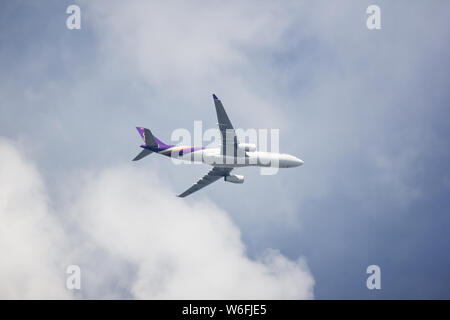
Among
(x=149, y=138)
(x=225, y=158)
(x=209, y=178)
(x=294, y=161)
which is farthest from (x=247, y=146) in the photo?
(x=149, y=138)

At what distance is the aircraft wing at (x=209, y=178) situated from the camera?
238ft

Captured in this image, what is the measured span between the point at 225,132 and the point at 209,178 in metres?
14.4

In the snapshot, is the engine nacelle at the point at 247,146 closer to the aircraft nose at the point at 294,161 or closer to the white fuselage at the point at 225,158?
the white fuselage at the point at 225,158

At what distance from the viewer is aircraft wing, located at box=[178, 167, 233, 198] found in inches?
2862

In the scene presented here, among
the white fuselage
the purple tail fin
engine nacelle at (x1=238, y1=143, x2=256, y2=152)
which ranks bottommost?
the white fuselage

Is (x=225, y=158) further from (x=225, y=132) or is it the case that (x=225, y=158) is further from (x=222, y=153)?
(x=225, y=132)

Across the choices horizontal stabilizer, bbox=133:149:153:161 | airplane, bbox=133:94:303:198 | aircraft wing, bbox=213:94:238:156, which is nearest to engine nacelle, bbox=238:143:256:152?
airplane, bbox=133:94:303:198

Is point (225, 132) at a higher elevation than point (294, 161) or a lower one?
higher

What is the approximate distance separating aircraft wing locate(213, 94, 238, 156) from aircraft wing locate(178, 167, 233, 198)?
758 cm

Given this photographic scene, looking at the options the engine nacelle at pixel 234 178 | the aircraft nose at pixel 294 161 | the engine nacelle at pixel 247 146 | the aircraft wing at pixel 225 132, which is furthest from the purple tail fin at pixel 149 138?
the aircraft nose at pixel 294 161

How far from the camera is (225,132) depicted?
6159 cm

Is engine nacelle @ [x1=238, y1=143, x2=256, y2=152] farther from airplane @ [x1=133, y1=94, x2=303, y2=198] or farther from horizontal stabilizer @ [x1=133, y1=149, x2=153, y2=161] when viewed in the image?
horizontal stabilizer @ [x1=133, y1=149, x2=153, y2=161]
